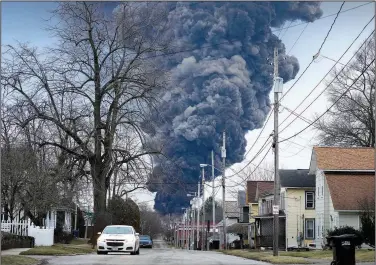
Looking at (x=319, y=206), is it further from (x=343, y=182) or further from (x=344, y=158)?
(x=344, y=158)

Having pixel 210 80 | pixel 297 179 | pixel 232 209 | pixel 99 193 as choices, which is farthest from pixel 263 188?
pixel 232 209

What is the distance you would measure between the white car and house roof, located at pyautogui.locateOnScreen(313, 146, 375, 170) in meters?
22.1

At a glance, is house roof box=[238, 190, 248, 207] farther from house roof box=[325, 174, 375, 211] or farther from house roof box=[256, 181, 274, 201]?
house roof box=[325, 174, 375, 211]

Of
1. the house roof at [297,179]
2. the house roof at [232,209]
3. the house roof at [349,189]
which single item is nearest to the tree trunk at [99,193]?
the house roof at [349,189]

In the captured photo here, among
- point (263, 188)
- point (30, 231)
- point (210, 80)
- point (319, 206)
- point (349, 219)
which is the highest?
point (210, 80)

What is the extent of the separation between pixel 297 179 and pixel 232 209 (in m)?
52.7

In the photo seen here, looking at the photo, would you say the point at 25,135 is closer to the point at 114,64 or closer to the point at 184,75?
the point at 114,64

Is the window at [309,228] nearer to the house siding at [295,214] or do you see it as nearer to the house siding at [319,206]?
the house siding at [295,214]

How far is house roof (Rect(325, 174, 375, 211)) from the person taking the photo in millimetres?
43000

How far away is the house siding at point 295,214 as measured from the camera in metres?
53.8

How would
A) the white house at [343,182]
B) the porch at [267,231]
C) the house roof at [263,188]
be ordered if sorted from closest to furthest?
1. the white house at [343,182]
2. the porch at [267,231]
3. the house roof at [263,188]

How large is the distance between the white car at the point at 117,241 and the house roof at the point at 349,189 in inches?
794

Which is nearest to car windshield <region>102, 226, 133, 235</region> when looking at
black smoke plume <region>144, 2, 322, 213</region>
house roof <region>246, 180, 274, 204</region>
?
black smoke plume <region>144, 2, 322, 213</region>

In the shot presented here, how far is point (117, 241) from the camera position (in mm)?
25812
